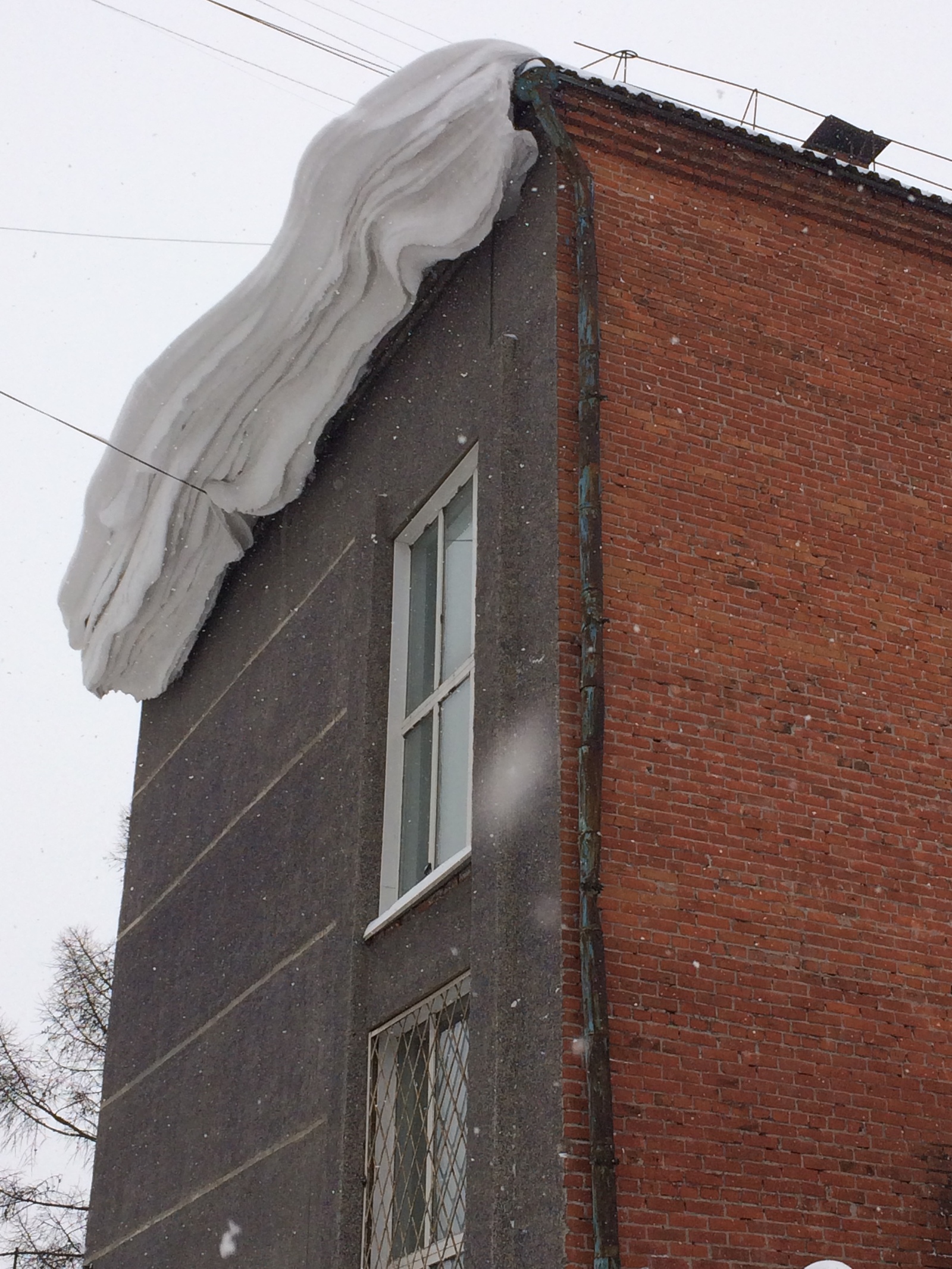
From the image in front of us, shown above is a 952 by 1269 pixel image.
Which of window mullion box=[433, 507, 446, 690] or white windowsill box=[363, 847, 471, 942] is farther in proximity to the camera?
window mullion box=[433, 507, 446, 690]

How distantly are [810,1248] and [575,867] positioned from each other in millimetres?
2046

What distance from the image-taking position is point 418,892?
8.97 metres

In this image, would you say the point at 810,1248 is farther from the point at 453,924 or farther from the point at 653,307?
the point at 653,307

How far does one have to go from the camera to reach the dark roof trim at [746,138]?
966 cm

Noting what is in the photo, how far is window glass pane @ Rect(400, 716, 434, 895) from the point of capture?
9766 millimetres

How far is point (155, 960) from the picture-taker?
13.4m

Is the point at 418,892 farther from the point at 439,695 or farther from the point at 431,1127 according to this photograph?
the point at 439,695

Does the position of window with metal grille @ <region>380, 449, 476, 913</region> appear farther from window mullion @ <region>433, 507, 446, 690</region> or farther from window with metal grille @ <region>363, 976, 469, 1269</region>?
window with metal grille @ <region>363, 976, 469, 1269</region>

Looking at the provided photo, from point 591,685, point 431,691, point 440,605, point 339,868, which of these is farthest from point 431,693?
point 591,685

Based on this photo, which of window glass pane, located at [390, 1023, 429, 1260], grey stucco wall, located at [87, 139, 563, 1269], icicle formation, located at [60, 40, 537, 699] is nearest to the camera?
grey stucco wall, located at [87, 139, 563, 1269]

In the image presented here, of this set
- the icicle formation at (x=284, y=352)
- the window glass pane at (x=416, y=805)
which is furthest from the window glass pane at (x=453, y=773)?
the icicle formation at (x=284, y=352)

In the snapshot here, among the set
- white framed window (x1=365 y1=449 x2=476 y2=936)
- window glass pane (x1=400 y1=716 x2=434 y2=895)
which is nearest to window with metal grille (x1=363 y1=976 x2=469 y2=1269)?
white framed window (x1=365 y1=449 x2=476 y2=936)

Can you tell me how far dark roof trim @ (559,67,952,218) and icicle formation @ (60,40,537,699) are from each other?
0.51m

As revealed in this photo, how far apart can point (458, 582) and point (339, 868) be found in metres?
1.97
